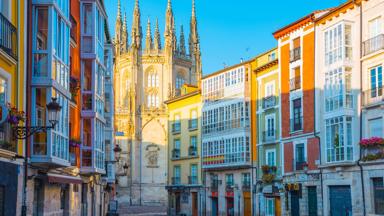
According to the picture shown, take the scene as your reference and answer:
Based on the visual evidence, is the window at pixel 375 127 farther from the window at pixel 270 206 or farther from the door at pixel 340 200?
the window at pixel 270 206

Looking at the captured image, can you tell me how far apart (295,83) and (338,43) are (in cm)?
534

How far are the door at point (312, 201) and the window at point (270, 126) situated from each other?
784 cm

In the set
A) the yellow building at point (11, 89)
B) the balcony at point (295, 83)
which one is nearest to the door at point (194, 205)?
the balcony at point (295, 83)

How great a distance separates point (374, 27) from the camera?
30.9 meters

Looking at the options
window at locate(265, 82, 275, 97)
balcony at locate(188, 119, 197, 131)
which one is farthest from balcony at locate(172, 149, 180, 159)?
window at locate(265, 82, 275, 97)

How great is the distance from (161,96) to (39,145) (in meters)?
91.2

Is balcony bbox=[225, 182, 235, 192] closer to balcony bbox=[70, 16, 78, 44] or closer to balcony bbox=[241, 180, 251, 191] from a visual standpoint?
balcony bbox=[241, 180, 251, 191]

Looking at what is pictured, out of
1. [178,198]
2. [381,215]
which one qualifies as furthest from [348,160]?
[178,198]

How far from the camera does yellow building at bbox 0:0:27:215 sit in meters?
17.1

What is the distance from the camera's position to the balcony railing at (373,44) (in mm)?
29859

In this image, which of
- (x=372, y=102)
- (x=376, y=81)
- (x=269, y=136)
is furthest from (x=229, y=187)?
(x=376, y=81)

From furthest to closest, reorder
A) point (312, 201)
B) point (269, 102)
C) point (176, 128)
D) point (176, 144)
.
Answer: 1. point (176, 144)
2. point (176, 128)
3. point (269, 102)
4. point (312, 201)

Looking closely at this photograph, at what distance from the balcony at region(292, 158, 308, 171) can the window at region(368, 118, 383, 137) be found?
6116 millimetres

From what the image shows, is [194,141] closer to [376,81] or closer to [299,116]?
[299,116]
